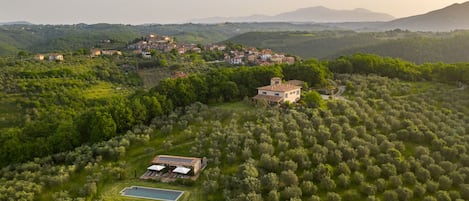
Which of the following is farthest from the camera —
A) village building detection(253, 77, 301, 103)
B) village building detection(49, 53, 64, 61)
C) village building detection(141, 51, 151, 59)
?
village building detection(141, 51, 151, 59)

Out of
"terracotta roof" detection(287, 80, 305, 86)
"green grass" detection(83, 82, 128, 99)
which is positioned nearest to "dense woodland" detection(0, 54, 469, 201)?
"terracotta roof" detection(287, 80, 305, 86)

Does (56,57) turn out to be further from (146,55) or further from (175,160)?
(175,160)

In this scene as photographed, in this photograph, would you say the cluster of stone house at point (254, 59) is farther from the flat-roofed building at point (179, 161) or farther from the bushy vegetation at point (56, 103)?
the flat-roofed building at point (179, 161)

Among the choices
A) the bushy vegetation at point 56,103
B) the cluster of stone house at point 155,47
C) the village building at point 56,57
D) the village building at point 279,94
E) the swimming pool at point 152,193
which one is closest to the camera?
the swimming pool at point 152,193

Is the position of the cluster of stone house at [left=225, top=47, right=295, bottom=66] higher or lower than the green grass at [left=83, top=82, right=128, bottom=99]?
higher

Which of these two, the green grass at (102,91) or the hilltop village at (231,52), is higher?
the hilltop village at (231,52)

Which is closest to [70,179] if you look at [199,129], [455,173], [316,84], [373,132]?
[199,129]

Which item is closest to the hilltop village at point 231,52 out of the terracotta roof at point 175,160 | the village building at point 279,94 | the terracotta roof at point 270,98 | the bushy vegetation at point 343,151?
the village building at point 279,94

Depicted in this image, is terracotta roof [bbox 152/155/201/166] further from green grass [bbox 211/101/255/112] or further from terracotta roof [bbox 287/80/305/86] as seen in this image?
terracotta roof [bbox 287/80/305/86]
